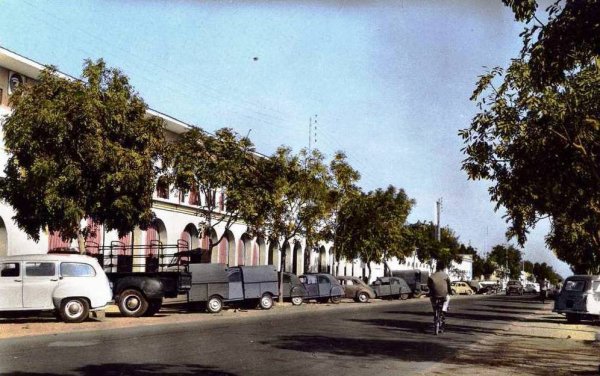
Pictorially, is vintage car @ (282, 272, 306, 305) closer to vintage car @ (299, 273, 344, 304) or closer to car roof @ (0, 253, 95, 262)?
vintage car @ (299, 273, 344, 304)

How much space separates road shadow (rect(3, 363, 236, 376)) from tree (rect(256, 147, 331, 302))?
2133 centimetres

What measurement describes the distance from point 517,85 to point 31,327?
12.6m

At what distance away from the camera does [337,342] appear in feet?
47.3

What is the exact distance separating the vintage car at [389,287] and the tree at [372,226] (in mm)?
4716

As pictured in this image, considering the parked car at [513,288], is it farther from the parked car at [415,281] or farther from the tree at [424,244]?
the parked car at [415,281]

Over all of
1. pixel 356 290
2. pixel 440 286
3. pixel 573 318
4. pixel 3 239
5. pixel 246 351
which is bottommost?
pixel 356 290

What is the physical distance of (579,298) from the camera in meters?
23.4

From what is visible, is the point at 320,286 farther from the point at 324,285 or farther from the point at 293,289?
the point at 293,289

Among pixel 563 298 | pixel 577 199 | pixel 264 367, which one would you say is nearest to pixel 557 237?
pixel 563 298

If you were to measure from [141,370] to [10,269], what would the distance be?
980 cm

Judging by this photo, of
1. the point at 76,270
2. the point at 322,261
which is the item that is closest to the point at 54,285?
the point at 76,270

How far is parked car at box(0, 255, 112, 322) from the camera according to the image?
17.6 meters

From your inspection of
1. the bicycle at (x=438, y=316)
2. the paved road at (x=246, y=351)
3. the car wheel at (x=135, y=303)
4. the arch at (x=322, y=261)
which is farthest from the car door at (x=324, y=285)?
the arch at (x=322, y=261)

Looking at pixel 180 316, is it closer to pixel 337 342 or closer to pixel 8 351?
pixel 337 342
